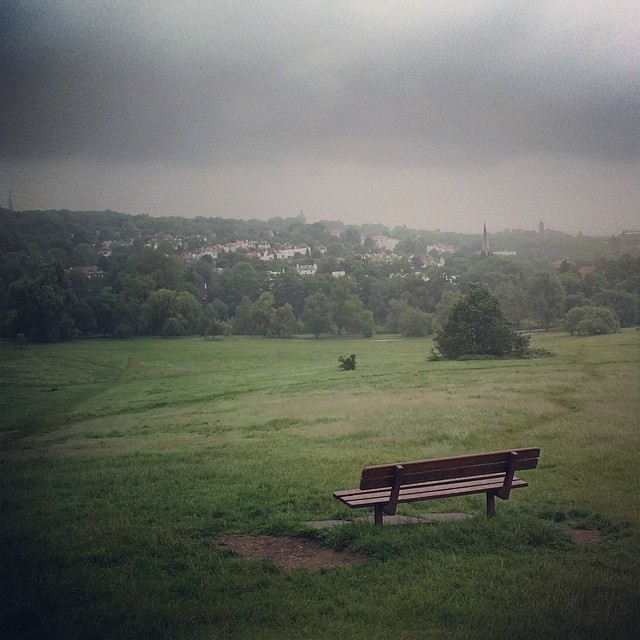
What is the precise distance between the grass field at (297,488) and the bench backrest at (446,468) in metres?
→ 0.48

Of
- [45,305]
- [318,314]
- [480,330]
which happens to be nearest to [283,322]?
[318,314]

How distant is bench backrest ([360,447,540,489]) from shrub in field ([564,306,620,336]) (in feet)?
15.7

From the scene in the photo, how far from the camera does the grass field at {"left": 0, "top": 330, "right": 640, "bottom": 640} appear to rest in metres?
5.64

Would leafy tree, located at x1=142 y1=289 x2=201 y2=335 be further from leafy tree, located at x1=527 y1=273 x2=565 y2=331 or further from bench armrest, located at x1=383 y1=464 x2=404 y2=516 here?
leafy tree, located at x1=527 y1=273 x2=565 y2=331

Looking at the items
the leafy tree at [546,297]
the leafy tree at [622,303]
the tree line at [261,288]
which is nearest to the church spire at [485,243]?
the tree line at [261,288]

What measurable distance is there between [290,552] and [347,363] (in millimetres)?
4377

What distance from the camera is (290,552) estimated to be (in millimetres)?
6492

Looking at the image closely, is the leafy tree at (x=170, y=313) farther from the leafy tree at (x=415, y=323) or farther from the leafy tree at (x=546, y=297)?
the leafy tree at (x=546, y=297)

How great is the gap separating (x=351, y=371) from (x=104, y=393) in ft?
10.9

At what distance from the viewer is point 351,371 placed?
1055cm

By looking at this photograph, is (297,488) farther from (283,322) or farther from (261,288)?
(261,288)

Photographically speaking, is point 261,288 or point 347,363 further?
point 261,288

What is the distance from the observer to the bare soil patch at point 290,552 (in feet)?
20.6

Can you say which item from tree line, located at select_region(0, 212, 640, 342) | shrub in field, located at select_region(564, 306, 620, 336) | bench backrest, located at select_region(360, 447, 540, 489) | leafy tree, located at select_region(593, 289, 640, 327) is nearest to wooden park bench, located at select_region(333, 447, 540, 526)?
bench backrest, located at select_region(360, 447, 540, 489)
